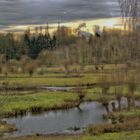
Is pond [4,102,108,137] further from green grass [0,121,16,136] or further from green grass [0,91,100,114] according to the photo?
green grass [0,91,100,114]

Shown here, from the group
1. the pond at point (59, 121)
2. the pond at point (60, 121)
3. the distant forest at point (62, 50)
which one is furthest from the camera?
the distant forest at point (62, 50)

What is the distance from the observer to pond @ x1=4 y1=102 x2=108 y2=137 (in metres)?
44.4

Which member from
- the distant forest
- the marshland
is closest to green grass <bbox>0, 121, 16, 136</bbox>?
the marshland

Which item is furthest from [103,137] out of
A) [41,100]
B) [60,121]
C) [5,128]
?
[41,100]

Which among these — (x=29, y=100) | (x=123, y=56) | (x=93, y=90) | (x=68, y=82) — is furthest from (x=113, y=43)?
(x=29, y=100)

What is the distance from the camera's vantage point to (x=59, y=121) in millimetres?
50062

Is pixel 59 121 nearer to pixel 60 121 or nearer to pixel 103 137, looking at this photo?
pixel 60 121

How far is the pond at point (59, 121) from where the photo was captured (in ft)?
146

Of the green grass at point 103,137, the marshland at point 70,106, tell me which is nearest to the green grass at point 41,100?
the marshland at point 70,106

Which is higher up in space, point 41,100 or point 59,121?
point 59,121

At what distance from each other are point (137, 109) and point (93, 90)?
22474 mm

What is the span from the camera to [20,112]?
185 ft

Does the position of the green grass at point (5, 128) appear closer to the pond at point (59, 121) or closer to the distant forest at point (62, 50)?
the pond at point (59, 121)

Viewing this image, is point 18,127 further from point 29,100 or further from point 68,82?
point 68,82
